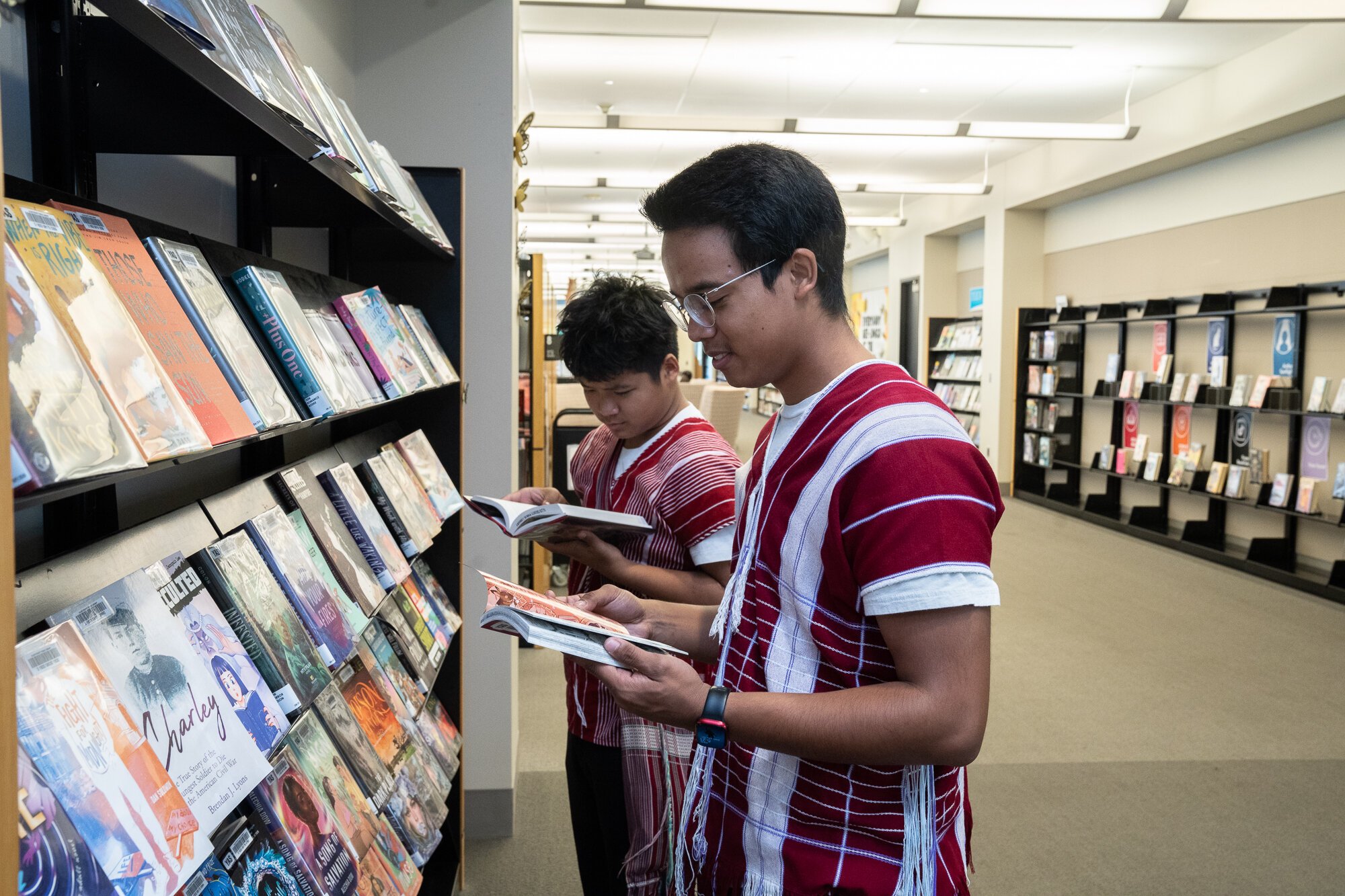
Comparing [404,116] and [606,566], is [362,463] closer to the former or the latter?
[606,566]

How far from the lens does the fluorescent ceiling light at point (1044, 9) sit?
14.9 feet

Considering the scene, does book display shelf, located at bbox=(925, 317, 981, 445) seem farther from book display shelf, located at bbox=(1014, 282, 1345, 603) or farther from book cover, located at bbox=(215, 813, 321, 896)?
book cover, located at bbox=(215, 813, 321, 896)

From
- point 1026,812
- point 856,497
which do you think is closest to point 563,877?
point 1026,812

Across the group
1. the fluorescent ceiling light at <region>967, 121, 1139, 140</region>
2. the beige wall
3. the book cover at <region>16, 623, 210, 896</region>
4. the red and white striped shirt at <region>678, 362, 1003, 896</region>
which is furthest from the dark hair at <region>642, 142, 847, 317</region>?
the beige wall

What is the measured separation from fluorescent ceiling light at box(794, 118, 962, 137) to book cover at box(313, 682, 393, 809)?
5.22 m

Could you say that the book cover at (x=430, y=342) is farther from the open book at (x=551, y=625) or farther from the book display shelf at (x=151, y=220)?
the open book at (x=551, y=625)

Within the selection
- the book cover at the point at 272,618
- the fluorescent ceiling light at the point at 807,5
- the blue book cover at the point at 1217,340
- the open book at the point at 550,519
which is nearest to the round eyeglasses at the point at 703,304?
the open book at the point at 550,519

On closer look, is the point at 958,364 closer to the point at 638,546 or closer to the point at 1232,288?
the point at 1232,288

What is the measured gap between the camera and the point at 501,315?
9.38ft

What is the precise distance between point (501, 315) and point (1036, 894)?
2.21m

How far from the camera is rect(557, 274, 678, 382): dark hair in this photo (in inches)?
71.6

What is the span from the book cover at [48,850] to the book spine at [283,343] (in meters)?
0.70

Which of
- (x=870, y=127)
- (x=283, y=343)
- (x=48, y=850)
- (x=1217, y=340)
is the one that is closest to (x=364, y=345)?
(x=283, y=343)

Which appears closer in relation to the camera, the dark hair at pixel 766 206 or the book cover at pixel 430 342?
the dark hair at pixel 766 206
